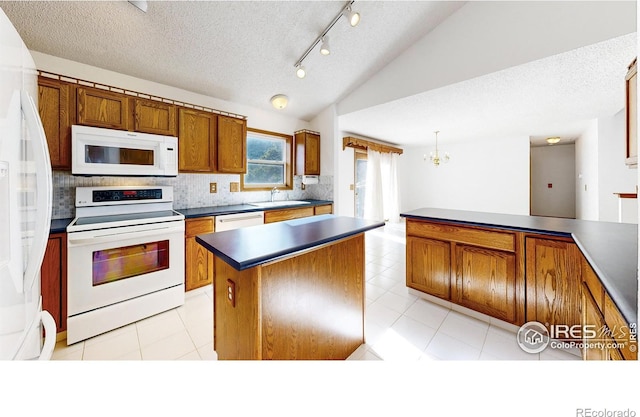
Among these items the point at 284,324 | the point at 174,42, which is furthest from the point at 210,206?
the point at 284,324

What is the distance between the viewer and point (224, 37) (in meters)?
2.34

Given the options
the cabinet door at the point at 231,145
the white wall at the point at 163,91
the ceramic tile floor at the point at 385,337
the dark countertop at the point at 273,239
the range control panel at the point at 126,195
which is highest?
the white wall at the point at 163,91

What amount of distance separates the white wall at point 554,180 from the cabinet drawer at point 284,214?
722 cm

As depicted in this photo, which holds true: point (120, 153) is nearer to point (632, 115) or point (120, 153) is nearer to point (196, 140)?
point (196, 140)

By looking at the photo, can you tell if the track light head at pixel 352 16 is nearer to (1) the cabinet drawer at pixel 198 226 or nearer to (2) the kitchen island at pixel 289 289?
(2) the kitchen island at pixel 289 289

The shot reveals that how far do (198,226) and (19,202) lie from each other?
5.90 ft

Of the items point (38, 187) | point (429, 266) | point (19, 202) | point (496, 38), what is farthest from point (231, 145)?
point (496, 38)

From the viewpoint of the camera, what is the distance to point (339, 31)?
2.53 meters

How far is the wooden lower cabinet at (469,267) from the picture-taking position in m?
1.83

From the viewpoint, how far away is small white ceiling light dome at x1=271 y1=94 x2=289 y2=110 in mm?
3461

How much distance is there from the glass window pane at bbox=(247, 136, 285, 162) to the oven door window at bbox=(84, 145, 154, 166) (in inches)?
61.6
